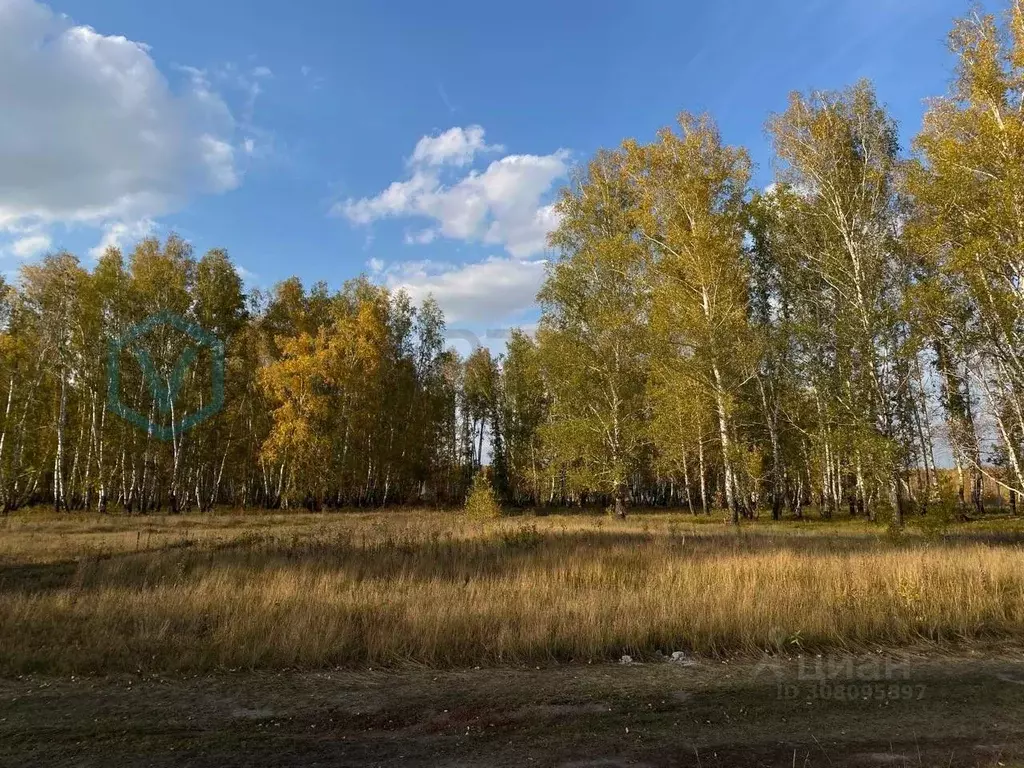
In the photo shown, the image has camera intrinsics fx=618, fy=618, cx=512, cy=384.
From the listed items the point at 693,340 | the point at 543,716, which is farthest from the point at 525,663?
the point at 693,340

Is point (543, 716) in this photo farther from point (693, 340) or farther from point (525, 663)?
point (693, 340)

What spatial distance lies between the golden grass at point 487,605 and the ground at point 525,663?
0.12 ft

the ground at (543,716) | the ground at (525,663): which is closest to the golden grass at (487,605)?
the ground at (525,663)

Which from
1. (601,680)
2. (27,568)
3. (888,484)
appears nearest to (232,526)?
(27,568)

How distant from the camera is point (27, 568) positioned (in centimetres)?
1198

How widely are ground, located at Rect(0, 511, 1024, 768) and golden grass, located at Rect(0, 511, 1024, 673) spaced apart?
0.12 ft

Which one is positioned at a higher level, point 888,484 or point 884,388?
point 884,388

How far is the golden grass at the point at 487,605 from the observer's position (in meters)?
6.25

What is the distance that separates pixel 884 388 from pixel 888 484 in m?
3.49

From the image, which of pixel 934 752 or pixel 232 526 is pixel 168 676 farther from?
pixel 232 526

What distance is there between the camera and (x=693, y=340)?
22.7 metres

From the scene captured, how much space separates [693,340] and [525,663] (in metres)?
18.4

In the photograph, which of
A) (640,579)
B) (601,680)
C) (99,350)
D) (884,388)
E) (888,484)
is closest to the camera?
(601,680)

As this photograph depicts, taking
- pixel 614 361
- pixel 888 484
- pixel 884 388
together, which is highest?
pixel 614 361
